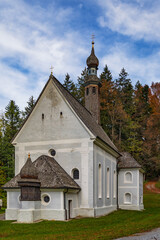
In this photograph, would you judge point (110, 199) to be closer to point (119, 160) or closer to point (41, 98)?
point (119, 160)

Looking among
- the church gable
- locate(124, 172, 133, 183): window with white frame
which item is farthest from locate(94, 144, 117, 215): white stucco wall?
the church gable

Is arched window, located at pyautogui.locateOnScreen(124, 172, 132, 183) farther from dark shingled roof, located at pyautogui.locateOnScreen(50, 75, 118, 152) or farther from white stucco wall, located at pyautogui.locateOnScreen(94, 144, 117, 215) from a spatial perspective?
dark shingled roof, located at pyautogui.locateOnScreen(50, 75, 118, 152)

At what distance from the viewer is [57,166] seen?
23703 mm

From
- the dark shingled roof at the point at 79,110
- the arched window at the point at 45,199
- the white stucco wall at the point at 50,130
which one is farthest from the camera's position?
the dark shingled roof at the point at 79,110

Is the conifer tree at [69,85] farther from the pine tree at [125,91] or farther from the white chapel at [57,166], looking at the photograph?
the white chapel at [57,166]

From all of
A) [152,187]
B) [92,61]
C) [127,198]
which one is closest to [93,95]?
[92,61]

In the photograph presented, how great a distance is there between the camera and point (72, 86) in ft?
205

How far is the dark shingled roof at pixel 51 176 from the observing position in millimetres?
20663

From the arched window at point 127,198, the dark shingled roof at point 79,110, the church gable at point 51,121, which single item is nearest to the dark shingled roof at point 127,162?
the arched window at point 127,198

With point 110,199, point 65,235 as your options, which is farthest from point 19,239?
point 110,199

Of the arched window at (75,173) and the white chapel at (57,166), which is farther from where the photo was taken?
the arched window at (75,173)

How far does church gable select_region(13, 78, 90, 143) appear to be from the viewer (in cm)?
2425

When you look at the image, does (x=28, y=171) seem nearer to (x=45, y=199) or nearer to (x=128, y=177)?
(x=45, y=199)

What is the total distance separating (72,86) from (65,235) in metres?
50.5
